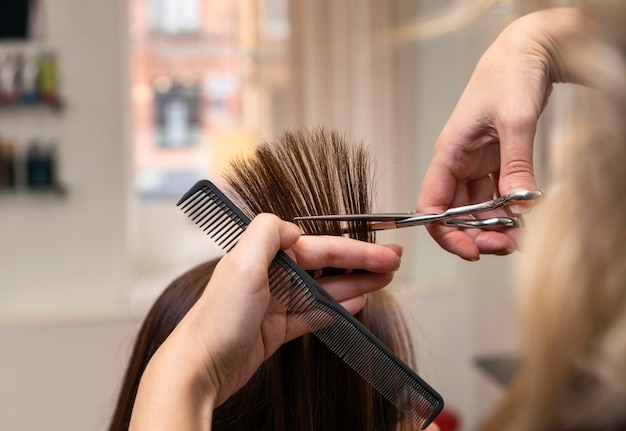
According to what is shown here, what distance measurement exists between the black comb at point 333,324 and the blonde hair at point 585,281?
0.27 meters

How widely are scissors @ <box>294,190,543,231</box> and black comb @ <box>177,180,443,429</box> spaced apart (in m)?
0.09

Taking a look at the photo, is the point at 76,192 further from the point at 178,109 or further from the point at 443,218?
the point at 443,218

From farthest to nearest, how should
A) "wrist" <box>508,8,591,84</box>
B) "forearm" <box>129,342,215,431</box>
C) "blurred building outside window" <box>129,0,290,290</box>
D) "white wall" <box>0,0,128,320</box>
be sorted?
"blurred building outside window" <box>129,0,290,290</box>
"white wall" <box>0,0,128,320</box>
"wrist" <box>508,8,591,84</box>
"forearm" <box>129,342,215,431</box>

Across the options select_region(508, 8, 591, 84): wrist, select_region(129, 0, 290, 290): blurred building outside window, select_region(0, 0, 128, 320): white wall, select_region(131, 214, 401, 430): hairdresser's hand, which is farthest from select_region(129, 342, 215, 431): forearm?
select_region(129, 0, 290, 290): blurred building outside window

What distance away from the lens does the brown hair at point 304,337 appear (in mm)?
803

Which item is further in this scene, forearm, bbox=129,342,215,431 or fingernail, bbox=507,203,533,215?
fingernail, bbox=507,203,533,215

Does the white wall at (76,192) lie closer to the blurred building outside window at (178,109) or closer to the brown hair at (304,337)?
the blurred building outside window at (178,109)

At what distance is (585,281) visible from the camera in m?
0.43

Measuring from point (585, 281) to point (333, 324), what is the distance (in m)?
0.35

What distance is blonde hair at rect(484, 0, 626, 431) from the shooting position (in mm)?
426

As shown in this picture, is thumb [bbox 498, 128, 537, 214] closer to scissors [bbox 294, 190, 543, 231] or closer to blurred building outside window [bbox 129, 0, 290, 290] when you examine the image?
scissors [bbox 294, 190, 543, 231]

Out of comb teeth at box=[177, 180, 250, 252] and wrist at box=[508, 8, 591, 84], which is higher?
wrist at box=[508, 8, 591, 84]

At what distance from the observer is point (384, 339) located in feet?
3.22

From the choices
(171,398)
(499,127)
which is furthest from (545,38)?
(171,398)
